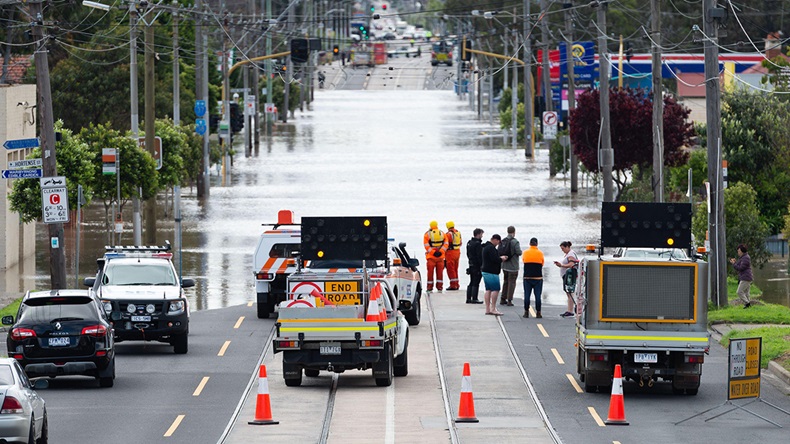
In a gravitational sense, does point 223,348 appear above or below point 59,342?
below

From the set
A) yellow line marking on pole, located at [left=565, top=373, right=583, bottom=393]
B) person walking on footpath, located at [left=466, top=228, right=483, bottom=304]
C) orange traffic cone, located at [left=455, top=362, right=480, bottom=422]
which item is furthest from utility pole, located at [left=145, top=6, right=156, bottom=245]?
orange traffic cone, located at [left=455, top=362, right=480, bottom=422]

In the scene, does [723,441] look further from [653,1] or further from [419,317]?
[653,1]

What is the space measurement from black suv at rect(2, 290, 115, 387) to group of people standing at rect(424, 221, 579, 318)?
979 cm

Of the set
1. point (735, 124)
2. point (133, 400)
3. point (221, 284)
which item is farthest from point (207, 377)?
point (735, 124)

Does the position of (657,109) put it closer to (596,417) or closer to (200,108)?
(596,417)

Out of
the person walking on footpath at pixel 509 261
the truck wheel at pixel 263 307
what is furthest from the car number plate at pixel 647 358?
the truck wheel at pixel 263 307

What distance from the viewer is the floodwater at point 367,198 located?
42469mm

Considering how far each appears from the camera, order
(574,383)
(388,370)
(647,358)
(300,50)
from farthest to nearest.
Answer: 1. (300,50)
2. (574,383)
3. (388,370)
4. (647,358)

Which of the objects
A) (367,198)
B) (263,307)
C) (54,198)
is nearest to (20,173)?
(54,198)

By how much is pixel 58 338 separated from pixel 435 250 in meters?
14.4

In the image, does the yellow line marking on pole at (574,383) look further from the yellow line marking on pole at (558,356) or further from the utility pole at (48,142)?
the utility pole at (48,142)

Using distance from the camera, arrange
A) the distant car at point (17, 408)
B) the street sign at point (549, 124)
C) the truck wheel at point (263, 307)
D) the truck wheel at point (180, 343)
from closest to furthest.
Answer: the distant car at point (17, 408)
the truck wheel at point (180, 343)
the truck wheel at point (263, 307)
the street sign at point (549, 124)

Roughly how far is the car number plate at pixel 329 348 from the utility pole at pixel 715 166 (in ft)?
42.3

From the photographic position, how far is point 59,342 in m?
22.9
